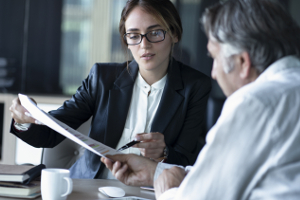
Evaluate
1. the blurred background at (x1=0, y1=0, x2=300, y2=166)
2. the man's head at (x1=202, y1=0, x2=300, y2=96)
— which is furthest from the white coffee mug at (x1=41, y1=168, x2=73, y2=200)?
the blurred background at (x1=0, y1=0, x2=300, y2=166)

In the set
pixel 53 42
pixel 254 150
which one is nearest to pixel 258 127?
pixel 254 150

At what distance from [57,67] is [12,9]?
74cm

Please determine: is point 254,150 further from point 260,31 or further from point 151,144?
point 151,144

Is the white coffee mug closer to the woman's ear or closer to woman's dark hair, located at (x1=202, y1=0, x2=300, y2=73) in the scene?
woman's dark hair, located at (x1=202, y1=0, x2=300, y2=73)

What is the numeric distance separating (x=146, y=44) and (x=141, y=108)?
324 millimetres

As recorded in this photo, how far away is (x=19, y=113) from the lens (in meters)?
1.24

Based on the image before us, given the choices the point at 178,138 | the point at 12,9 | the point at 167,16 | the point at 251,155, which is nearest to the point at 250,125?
the point at 251,155

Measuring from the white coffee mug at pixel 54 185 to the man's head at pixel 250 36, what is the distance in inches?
20.9

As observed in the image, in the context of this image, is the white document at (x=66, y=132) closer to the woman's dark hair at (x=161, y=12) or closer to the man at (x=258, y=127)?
the man at (x=258, y=127)

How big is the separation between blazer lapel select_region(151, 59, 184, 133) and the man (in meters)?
0.84

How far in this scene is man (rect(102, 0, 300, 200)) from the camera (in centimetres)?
61

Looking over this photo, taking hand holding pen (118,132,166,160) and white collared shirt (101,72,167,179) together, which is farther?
white collared shirt (101,72,167,179)

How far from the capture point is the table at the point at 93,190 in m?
0.96

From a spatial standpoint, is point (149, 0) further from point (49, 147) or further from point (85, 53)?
point (85, 53)
